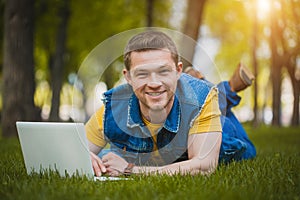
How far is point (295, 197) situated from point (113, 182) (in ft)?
4.14

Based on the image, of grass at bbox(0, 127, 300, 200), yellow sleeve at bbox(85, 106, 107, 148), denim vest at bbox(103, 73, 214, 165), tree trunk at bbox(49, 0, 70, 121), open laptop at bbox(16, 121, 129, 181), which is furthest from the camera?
tree trunk at bbox(49, 0, 70, 121)

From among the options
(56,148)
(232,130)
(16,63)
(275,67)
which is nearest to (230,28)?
(275,67)

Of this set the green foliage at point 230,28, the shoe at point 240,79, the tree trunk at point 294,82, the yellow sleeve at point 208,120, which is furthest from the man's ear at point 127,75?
the green foliage at point 230,28

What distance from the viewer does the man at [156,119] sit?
140 inches

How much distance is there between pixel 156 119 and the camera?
3879 mm

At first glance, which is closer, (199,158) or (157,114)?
(199,158)

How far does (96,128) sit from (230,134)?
56.8 inches

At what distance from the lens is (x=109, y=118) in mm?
4086

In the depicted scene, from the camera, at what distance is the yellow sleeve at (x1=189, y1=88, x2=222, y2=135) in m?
3.69

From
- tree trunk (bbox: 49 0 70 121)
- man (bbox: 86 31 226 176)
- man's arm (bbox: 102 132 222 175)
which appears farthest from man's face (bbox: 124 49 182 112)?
tree trunk (bbox: 49 0 70 121)

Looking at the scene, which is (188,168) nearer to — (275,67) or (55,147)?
(55,147)

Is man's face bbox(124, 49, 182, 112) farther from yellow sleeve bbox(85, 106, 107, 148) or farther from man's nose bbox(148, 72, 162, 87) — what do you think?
yellow sleeve bbox(85, 106, 107, 148)

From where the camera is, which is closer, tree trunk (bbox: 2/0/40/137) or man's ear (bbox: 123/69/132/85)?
man's ear (bbox: 123/69/132/85)

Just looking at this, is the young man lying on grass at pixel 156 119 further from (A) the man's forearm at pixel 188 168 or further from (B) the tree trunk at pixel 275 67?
(B) the tree trunk at pixel 275 67
